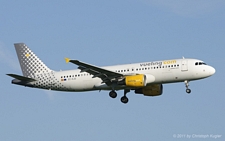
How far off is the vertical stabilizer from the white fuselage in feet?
4.15

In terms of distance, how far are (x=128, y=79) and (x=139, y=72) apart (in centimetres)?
157

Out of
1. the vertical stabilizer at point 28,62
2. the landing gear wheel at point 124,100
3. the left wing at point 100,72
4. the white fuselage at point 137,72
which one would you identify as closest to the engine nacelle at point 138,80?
the white fuselage at point 137,72

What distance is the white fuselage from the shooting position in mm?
54812

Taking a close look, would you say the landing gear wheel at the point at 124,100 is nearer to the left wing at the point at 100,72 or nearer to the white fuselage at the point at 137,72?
the white fuselage at the point at 137,72

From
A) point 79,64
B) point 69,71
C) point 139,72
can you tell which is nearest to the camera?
Answer: point 79,64

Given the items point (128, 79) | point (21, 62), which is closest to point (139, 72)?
point (128, 79)

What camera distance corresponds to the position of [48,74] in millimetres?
60594

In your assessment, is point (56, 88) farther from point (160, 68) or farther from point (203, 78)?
point (203, 78)

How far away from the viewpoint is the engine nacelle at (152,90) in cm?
6003

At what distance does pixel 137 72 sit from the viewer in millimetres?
56125

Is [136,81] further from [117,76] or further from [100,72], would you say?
[100,72]

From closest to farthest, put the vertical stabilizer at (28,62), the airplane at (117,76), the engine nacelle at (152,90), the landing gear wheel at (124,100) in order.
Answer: the airplane at (117,76) → the landing gear wheel at (124,100) → the engine nacelle at (152,90) → the vertical stabilizer at (28,62)

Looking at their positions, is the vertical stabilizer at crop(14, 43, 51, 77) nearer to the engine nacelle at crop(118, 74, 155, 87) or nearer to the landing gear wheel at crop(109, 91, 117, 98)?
the landing gear wheel at crop(109, 91, 117, 98)

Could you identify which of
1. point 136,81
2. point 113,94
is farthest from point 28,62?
point 136,81
